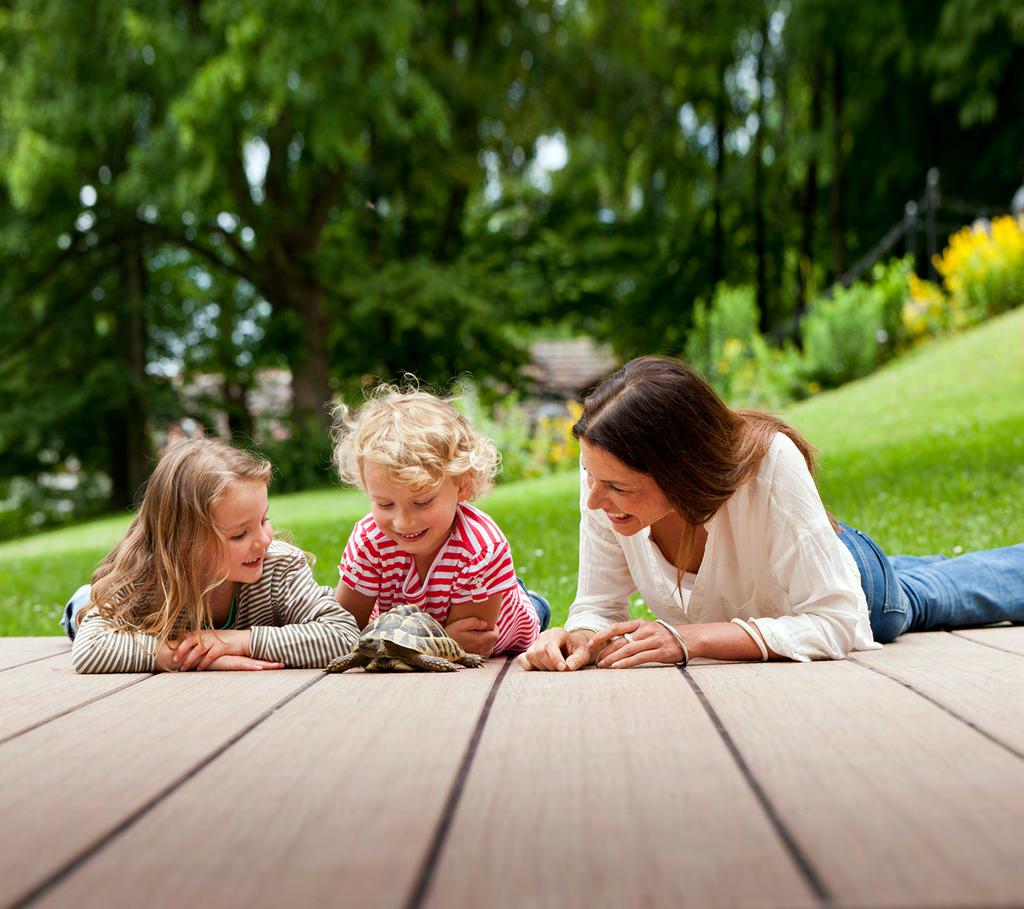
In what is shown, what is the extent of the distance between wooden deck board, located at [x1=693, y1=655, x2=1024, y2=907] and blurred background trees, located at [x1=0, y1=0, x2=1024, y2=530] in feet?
38.6

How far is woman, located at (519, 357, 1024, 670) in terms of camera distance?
2.67 m

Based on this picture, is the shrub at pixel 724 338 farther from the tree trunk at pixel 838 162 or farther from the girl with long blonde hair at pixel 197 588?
the girl with long blonde hair at pixel 197 588

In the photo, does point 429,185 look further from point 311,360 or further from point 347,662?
point 347,662

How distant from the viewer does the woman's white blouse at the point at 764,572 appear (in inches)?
107

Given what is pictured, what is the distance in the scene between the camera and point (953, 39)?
51.8 feet

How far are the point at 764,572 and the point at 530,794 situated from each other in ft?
5.07

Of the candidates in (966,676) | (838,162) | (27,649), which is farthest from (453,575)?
(838,162)

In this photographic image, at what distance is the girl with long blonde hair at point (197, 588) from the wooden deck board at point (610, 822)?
43.8 inches

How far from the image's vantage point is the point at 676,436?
2.67m

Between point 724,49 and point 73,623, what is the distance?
57.1 feet

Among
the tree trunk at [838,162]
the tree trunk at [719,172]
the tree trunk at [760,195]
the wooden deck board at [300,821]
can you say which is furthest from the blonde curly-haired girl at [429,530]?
the tree trunk at [719,172]

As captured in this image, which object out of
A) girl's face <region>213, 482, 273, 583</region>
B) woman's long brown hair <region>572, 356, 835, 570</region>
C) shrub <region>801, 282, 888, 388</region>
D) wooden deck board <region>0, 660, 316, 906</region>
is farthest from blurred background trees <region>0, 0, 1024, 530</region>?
wooden deck board <region>0, 660, 316, 906</region>

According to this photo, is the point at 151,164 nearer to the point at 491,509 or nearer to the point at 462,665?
the point at 491,509

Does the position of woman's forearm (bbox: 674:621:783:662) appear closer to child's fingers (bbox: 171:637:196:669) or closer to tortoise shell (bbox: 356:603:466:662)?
tortoise shell (bbox: 356:603:466:662)
